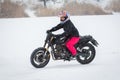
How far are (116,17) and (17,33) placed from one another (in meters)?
3.50

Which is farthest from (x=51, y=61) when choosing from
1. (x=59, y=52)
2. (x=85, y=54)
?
(x=85, y=54)

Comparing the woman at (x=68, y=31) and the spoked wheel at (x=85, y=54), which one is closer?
the woman at (x=68, y=31)

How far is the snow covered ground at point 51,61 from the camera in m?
7.06

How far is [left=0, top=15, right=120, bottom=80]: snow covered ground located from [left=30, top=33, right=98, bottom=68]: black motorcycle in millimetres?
136

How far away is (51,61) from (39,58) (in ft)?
3.41

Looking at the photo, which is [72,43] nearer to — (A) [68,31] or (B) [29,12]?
(A) [68,31]

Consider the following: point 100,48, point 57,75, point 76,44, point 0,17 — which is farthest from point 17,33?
point 57,75

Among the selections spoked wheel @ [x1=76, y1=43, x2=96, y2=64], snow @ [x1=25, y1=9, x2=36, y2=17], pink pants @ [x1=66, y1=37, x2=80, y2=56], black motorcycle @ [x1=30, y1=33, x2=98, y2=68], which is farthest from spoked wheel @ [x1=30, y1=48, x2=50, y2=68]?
snow @ [x1=25, y1=9, x2=36, y2=17]

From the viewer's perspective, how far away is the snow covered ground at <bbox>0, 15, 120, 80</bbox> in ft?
23.2

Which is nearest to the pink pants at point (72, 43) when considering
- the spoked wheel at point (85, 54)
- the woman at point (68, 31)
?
the woman at point (68, 31)

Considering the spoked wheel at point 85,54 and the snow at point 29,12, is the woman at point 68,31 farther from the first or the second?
the snow at point 29,12

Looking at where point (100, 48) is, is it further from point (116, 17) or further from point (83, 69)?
point (116, 17)

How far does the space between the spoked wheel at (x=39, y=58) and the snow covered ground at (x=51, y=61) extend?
114 mm

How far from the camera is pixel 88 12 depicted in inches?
577
